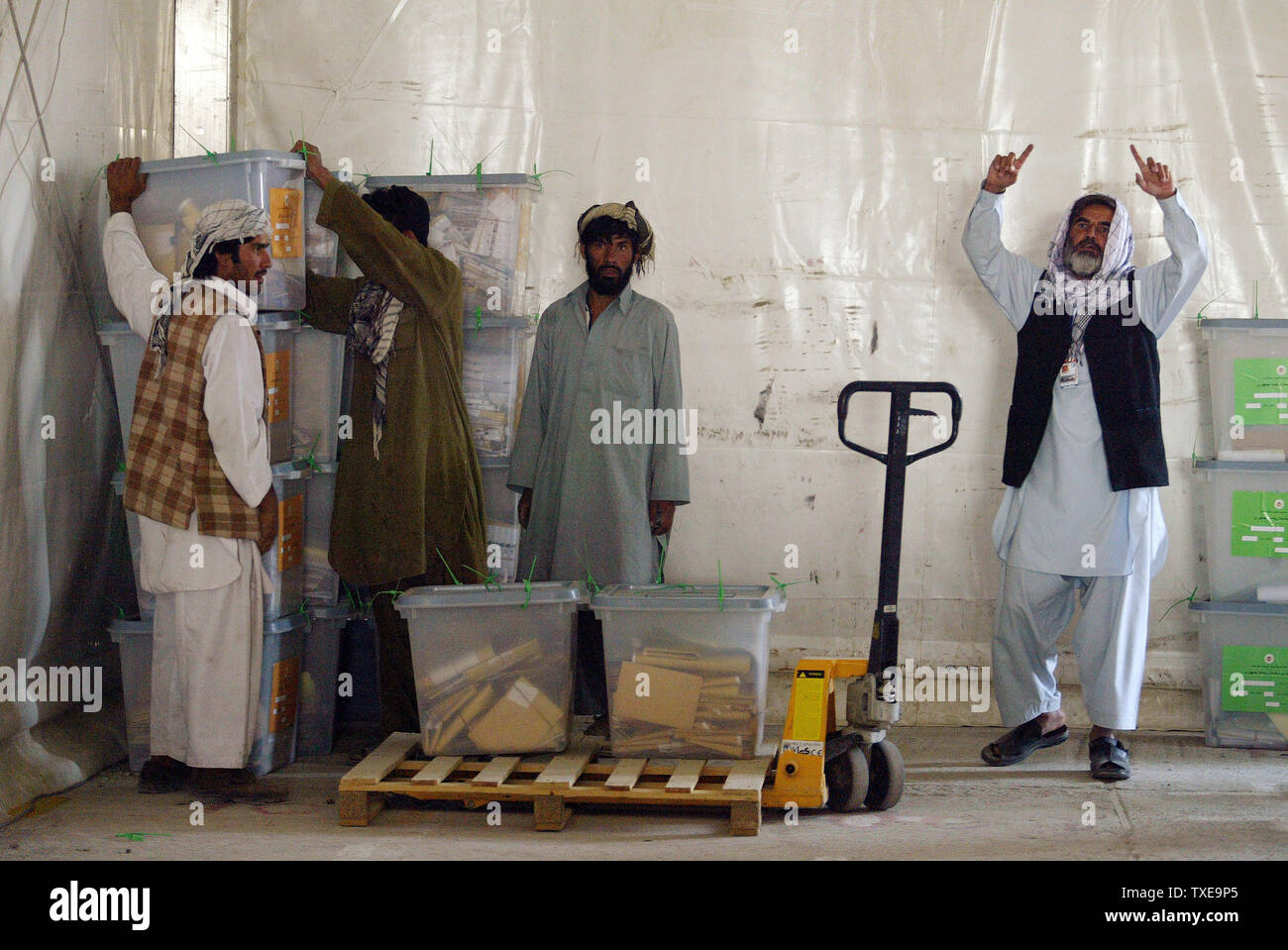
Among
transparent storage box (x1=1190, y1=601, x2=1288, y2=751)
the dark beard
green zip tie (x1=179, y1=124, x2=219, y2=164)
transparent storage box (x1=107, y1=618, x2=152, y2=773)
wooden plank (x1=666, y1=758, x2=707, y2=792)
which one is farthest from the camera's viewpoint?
transparent storage box (x1=1190, y1=601, x2=1288, y2=751)

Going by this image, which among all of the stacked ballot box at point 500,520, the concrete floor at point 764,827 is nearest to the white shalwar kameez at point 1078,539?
the concrete floor at point 764,827

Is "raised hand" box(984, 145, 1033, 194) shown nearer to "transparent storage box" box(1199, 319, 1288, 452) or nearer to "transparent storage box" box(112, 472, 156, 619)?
"transparent storage box" box(1199, 319, 1288, 452)

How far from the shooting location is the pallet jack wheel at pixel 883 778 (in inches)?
150

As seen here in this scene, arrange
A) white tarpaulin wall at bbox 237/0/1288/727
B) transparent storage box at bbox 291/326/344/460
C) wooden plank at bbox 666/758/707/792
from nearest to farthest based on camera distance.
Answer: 1. wooden plank at bbox 666/758/707/792
2. transparent storage box at bbox 291/326/344/460
3. white tarpaulin wall at bbox 237/0/1288/727

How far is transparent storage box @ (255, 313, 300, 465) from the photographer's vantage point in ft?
13.4

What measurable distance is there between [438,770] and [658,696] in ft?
2.16

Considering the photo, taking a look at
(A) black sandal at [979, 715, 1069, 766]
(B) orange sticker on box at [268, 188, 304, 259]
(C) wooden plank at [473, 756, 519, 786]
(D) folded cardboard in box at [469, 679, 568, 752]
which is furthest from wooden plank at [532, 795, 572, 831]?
(B) orange sticker on box at [268, 188, 304, 259]

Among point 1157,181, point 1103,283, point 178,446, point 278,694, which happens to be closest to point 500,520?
point 278,694

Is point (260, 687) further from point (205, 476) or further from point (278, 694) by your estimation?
point (205, 476)

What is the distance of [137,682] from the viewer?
4.13 m

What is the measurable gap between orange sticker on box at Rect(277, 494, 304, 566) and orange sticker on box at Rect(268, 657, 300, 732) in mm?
317

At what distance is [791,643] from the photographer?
4922 mm

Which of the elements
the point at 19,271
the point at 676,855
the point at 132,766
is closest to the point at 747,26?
the point at 19,271
